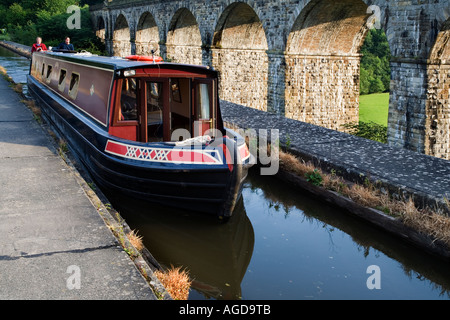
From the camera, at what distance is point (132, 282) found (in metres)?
3.37

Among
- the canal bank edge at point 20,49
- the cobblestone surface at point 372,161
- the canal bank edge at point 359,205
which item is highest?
the canal bank edge at point 20,49

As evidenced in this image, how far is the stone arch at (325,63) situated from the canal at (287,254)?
6877 millimetres

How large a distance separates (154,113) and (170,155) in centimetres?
116

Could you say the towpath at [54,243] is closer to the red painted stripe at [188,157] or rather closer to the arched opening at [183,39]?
the red painted stripe at [188,157]

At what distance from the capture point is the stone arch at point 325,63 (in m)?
12.4

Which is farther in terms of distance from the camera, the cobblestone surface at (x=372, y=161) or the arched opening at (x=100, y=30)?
the arched opening at (x=100, y=30)

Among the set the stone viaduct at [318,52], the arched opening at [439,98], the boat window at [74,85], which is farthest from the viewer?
the stone viaduct at [318,52]

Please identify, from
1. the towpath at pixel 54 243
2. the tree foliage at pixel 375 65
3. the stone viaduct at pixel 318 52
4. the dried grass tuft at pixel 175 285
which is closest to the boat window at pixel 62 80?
the towpath at pixel 54 243

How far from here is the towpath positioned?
10.6 ft

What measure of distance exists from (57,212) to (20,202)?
512mm

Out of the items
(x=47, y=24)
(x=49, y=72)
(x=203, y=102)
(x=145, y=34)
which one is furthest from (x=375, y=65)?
(x=203, y=102)

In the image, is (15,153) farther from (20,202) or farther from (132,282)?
(132,282)

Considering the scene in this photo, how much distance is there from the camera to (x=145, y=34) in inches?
1041

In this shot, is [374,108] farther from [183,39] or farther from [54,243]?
[54,243]
